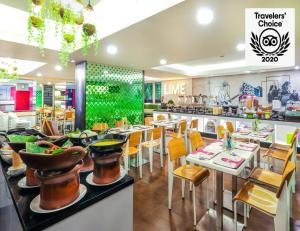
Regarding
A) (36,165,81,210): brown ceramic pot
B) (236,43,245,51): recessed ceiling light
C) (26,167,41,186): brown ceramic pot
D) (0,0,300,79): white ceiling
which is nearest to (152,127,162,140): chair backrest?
(0,0,300,79): white ceiling

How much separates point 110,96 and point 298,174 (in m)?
4.92

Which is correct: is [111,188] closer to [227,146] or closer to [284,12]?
[227,146]

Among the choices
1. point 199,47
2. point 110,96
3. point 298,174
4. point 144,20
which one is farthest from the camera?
point 110,96

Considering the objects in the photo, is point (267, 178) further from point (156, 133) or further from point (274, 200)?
point (156, 133)

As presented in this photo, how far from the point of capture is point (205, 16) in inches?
88.7

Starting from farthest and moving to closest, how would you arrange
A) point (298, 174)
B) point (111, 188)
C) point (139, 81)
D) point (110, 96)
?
point (139, 81), point (110, 96), point (298, 174), point (111, 188)

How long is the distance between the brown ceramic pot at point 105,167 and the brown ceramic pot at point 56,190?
196 millimetres

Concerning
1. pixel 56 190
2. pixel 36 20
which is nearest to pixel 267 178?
pixel 56 190

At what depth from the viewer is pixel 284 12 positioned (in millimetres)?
2244

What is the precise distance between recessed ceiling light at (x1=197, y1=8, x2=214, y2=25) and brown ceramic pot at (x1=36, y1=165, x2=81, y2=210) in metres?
2.25

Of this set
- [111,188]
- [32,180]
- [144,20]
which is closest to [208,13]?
[144,20]

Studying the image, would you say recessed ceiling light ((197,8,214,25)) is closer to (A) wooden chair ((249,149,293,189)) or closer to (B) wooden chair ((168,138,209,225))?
(B) wooden chair ((168,138,209,225))

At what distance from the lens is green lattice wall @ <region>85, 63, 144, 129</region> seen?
4.91 metres

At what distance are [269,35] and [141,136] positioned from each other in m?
2.72
